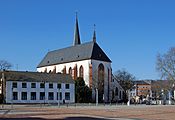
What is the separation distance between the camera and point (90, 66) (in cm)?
11588

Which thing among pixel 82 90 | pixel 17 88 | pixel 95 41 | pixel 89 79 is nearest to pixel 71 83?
pixel 82 90

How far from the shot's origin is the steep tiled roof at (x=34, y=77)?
92625 millimetres

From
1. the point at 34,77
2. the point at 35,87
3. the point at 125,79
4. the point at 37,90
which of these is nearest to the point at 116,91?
the point at 125,79

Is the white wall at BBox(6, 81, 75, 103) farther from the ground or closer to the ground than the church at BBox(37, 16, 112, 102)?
closer to the ground

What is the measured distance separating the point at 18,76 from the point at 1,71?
504cm

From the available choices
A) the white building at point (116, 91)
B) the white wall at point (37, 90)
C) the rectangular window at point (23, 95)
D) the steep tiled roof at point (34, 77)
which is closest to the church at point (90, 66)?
the white building at point (116, 91)

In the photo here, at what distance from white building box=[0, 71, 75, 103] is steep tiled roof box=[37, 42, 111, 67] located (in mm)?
17065

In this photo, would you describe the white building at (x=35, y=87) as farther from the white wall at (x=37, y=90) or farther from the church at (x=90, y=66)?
the church at (x=90, y=66)

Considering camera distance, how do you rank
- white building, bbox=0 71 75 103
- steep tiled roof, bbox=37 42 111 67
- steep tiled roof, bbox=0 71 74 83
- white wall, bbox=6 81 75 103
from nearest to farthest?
white wall, bbox=6 81 75 103 → white building, bbox=0 71 75 103 → steep tiled roof, bbox=0 71 74 83 → steep tiled roof, bbox=37 42 111 67

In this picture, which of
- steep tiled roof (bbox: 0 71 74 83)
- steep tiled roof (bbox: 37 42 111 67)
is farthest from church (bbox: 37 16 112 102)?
steep tiled roof (bbox: 0 71 74 83)

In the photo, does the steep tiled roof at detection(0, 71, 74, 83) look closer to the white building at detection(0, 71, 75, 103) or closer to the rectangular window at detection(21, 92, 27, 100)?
the white building at detection(0, 71, 75, 103)

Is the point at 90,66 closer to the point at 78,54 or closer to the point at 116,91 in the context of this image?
the point at 78,54

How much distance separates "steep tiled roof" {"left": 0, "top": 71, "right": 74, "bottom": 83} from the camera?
304 feet

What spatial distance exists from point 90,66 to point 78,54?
34.2 ft
